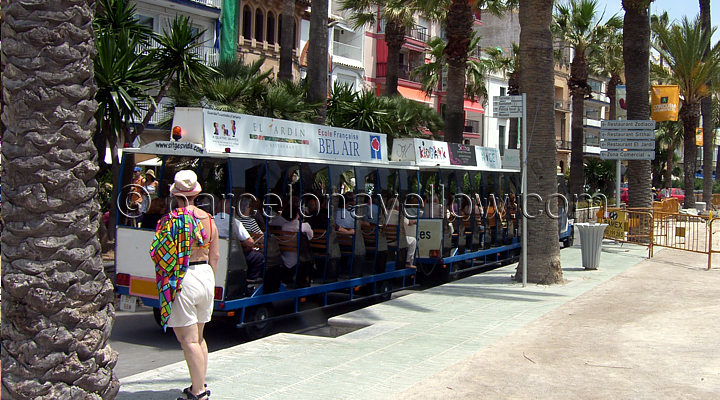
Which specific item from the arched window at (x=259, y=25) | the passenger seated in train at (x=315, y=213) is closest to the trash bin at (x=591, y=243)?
the passenger seated in train at (x=315, y=213)

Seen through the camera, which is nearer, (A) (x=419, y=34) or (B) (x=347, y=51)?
(B) (x=347, y=51)

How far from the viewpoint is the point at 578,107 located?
3591 centimetres

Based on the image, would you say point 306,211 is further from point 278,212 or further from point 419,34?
→ point 419,34

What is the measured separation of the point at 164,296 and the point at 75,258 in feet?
3.88

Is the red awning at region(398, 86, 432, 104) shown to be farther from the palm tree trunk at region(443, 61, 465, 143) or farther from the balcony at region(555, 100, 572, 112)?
the balcony at region(555, 100, 572, 112)

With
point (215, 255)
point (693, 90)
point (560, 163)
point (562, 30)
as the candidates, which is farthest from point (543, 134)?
point (560, 163)

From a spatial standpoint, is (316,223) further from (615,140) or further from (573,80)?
(573,80)

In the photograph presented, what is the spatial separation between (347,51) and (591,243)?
26.0 meters

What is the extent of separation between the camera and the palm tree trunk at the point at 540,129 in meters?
12.8

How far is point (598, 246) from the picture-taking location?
1463cm

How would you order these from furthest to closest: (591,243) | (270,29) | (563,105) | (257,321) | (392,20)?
(563,105) < (270,29) < (392,20) < (591,243) < (257,321)

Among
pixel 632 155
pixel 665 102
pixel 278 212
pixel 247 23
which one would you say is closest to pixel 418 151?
pixel 278 212

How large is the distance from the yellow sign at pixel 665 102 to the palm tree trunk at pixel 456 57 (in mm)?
8295

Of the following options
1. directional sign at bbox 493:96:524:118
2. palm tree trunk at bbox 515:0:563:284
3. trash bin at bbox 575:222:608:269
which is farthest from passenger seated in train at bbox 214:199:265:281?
trash bin at bbox 575:222:608:269
